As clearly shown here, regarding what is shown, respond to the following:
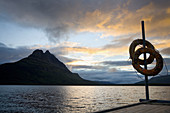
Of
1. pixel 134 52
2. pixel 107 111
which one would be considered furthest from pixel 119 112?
pixel 134 52

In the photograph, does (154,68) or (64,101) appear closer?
(154,68)

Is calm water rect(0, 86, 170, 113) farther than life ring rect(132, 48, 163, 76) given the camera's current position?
Yes

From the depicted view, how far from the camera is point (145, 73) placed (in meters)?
13.9

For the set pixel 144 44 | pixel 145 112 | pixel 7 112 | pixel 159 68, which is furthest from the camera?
pixel 7 112

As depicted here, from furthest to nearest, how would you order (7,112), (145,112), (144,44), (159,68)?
(7,112) < (144,44) < (159,68) < (145,112)

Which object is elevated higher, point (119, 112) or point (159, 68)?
point (159, 68)

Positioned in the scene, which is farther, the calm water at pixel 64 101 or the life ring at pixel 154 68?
the calm water at pixel 64 101

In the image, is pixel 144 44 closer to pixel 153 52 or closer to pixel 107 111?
pixel 153 52

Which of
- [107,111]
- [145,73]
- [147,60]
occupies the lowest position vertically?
[107,111]

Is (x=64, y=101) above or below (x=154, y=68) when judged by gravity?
below

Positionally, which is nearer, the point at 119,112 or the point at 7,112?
the point at 119,112

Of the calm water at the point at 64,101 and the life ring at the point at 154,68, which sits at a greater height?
the life ring at the point at 154,68

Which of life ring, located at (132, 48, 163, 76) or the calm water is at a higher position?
life ring, located at (132, 48, 163, 76)

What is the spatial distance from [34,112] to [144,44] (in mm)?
17829
